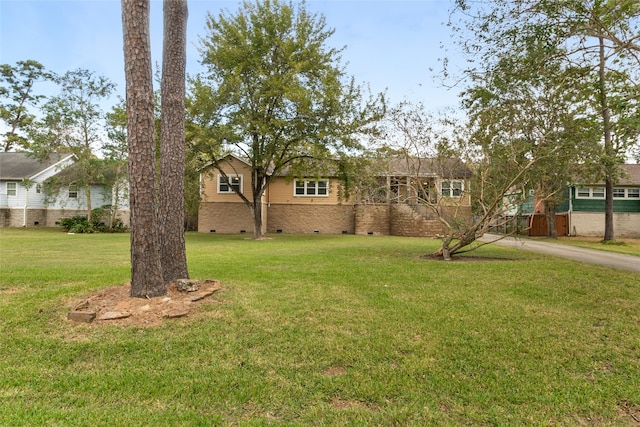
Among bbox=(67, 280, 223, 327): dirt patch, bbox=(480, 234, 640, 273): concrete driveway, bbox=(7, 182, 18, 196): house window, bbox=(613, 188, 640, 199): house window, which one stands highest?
bbox=(7, 182, 18, 196): house window

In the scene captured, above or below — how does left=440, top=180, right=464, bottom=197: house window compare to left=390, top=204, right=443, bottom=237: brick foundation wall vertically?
above

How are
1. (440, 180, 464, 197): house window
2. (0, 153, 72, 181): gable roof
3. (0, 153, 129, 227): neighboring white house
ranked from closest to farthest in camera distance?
(440, 180, 464, 197): house window → (0, 153, 129, 227): neighboring white house → (0, 153, 72, 181): gable roof

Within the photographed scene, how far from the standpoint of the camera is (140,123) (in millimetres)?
4879

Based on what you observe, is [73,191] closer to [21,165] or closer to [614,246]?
[21,165]

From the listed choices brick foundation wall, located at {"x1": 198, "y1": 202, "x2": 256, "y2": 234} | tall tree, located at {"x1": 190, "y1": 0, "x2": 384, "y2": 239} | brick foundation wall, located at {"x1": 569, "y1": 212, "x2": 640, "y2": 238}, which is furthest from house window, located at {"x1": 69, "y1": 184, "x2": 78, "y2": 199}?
brick foundation wall, located at {"x1": 569, "y1": 212, "x2": 640, "y2": 238}

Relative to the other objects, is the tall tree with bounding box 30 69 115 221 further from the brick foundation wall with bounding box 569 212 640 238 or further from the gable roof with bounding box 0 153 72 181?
the brick foundation wall with bounding box 569 212 640 238

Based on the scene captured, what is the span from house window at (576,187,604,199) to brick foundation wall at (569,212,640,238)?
1.23 m

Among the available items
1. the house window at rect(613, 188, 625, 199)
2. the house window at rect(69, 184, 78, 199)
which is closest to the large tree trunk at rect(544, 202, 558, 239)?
the house window at rect(613, 188, 625, 199)

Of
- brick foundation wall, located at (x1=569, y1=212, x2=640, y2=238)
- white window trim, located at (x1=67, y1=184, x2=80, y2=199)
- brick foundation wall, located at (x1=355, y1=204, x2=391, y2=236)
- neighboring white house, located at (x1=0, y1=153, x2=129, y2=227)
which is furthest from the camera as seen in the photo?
neighboring white house, located at (x1=0, y1=153, x2=129, y2=227)

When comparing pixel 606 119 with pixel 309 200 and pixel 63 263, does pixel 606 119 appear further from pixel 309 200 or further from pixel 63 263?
pixel 309 200

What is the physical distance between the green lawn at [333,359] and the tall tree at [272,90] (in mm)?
12220

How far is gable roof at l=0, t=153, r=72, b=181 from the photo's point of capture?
27578 mm

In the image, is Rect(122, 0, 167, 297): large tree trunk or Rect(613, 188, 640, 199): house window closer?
Rect(122, 0, 167, 297): large tree trunk

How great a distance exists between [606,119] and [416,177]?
4.80 meters
